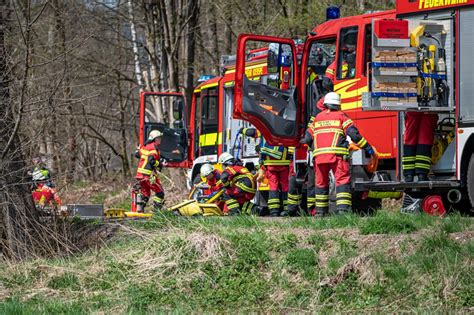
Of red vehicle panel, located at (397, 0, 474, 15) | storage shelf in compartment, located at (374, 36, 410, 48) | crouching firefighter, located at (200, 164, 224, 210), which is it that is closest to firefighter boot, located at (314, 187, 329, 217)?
storage shelf in compartment, located at (374, 36, 410, 48)

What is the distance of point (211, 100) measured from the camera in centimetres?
1945

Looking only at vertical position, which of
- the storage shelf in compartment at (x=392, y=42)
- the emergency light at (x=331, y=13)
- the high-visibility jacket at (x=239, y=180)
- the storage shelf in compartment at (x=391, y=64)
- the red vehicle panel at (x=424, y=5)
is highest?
the emergency light at (x=331, y=13)

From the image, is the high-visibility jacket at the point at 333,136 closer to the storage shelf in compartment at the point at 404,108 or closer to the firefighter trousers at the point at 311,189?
the storage shelf in compartment at the point at 404,108

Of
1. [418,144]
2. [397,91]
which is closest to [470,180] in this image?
[418,144]

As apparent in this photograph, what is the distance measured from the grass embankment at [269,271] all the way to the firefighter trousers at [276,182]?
15.0ft

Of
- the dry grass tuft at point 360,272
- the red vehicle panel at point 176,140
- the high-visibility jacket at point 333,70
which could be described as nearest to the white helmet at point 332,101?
the high-visibility jacket at point 333,70

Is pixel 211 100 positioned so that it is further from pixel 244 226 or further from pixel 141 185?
pixel 244 226

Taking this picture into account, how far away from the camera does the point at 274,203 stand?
51.5ft

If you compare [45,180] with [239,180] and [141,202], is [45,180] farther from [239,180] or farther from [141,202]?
[141,202]

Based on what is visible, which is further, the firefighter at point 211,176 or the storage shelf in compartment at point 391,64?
the firefighter at point 211,176

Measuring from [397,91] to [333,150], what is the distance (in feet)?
3.68

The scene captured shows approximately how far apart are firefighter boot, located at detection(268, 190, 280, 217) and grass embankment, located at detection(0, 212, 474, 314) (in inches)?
177

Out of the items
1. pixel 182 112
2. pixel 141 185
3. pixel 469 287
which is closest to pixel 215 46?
pixel 182 112

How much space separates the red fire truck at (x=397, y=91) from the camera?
12336 millimetres
